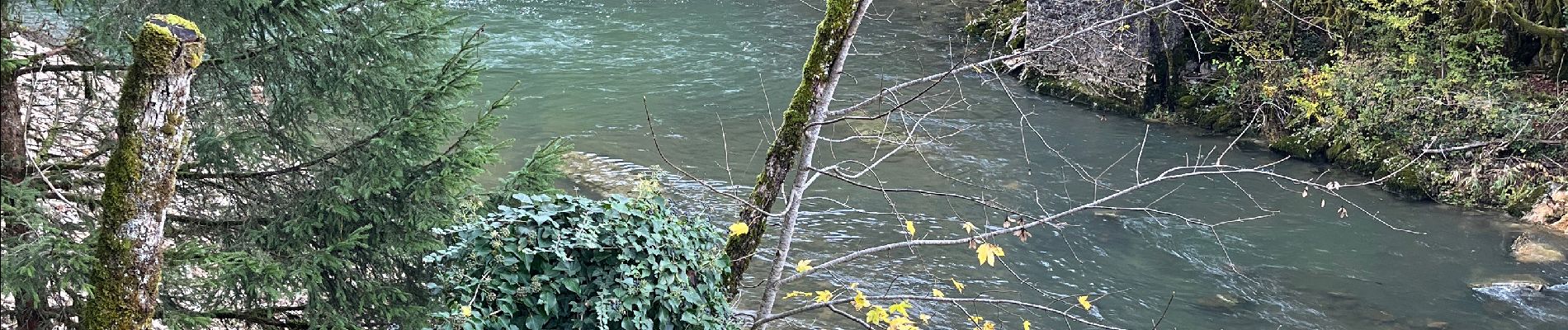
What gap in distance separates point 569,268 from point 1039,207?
27.4ft

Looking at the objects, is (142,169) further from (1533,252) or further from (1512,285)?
(1533,252)

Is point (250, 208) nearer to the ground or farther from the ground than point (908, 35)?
farther from the ground

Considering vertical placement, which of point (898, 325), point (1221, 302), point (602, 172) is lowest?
point (602, 172)

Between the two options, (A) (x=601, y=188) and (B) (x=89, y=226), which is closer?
(B) (x=89, y=226)

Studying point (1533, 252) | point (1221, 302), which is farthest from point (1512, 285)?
point (1221, 302)

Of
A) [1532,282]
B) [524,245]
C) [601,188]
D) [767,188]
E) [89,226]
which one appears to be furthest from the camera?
[601,188]

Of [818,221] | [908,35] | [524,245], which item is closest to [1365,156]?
[818,221]

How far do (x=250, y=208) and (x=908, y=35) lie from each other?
51.9ft

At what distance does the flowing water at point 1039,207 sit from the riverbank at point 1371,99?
512 millimetres

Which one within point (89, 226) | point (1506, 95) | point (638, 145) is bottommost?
point (638, 145)

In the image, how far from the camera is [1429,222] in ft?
39.4

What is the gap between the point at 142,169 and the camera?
155 inches

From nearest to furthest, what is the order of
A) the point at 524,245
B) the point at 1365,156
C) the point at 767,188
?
the point at 524,245 < the point at 767,188 < the point at 1365,156

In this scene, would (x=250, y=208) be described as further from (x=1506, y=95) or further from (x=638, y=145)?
(x=1506, y=95)
